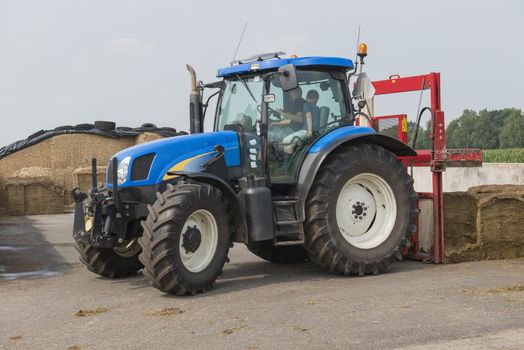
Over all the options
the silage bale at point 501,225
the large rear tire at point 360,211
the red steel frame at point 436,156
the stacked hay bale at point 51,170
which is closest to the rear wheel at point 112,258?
the large rear tire at point 360,211

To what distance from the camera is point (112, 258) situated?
29.1 feet

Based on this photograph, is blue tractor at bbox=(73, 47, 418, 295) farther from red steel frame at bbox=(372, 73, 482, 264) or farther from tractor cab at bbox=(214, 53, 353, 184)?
red steel frame at bbox=(372, 73, 482, 264)

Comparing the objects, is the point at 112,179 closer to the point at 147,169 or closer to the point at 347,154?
the point at 147,169

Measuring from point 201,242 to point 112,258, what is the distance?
1625 millimetres

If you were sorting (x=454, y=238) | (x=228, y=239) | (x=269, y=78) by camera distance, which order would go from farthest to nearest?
(x=454, y=238) → (x=269, y=78) → (x=228, y=239)

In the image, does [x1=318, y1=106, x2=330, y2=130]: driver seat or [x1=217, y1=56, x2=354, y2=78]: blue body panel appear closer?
[x1=217, y1=56, x2=354, y2=78]: blue body panel

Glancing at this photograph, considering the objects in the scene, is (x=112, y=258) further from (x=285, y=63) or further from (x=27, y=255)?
(x=27, y=255)

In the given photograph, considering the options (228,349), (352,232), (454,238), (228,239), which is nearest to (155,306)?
(228,239)

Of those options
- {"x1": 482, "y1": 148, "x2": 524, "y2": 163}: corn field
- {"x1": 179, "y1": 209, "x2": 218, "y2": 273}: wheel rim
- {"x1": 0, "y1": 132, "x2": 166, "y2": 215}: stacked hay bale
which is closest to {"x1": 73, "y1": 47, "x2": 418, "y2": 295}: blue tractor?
{"x1": 179, "y1": 209, "x2": 218, "y2": 273}: wheel rim

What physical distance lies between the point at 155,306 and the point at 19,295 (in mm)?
1912

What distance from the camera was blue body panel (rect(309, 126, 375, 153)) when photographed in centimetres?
850

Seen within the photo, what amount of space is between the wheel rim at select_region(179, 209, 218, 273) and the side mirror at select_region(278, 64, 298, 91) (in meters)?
1.63

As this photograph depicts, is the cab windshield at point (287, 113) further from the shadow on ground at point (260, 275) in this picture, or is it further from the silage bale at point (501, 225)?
the silage bale at point (501, 225)

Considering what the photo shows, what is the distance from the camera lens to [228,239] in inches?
311
